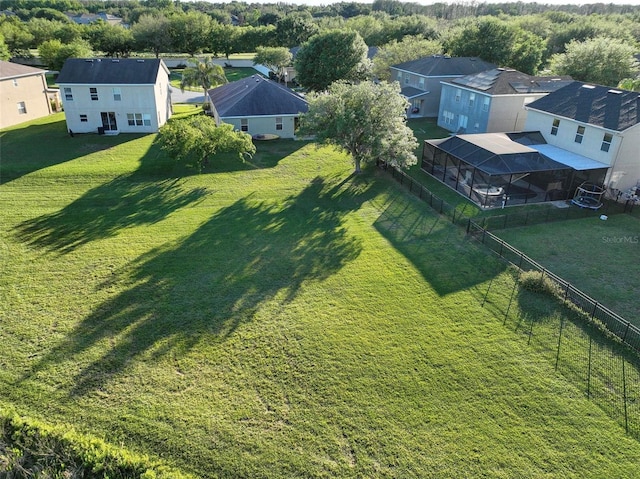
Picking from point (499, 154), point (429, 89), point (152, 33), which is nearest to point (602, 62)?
point (429, 89)

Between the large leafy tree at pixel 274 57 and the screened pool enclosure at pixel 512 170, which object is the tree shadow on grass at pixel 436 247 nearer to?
the screened pool enclosure at pixel 512 170

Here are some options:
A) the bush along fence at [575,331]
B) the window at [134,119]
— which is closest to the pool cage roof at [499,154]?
the bush along fence at [575,331]

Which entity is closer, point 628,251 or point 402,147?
point 628,251

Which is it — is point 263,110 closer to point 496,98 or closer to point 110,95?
point 110,95

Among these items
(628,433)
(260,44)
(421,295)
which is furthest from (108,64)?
(260,44)

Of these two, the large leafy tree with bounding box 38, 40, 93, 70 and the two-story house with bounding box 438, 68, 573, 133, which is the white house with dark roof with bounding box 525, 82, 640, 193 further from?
the large leafy tree with bounding box 38, 40, 93, 70

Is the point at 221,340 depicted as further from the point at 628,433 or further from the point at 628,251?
the point at 628,251

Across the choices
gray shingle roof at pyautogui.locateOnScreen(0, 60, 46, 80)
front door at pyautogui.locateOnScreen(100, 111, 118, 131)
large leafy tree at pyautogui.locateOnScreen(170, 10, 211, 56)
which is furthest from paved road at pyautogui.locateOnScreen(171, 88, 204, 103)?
large leafy tree at pyautogui.locateOnScreen(170, 10, 211, 56)
